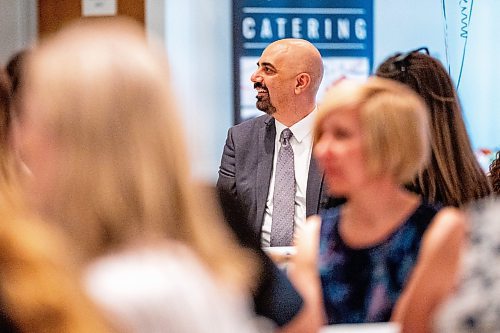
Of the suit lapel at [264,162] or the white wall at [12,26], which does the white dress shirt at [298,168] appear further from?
the white wall at [12,26]

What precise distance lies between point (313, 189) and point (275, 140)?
13.1 inches

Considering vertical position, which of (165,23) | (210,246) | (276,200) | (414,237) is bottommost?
(276,200)

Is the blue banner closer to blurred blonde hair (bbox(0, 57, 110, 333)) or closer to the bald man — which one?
the bald man

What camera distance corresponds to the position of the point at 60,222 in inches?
52.6

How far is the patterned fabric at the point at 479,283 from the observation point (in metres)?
1.67

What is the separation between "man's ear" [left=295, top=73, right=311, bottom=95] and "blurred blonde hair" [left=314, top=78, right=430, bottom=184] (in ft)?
8.10

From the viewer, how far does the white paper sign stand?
5.49 metres

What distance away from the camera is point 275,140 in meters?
4.21

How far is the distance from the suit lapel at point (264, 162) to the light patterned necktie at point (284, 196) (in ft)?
0.14

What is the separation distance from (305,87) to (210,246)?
321 centimetres

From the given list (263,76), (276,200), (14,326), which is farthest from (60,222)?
(263,76)

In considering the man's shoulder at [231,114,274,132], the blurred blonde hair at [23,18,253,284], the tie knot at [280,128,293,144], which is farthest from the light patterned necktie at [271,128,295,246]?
the blurred blonde hair at [23,18,253,284]

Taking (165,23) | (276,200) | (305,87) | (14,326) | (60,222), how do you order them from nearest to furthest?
(14,326) < (60,222) < (276,200) < (305,87) < (165,23)

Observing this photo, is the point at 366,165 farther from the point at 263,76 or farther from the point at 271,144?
the point at 263,76
